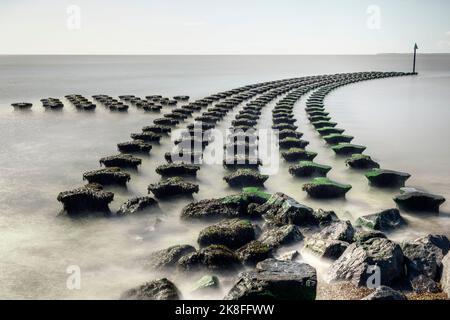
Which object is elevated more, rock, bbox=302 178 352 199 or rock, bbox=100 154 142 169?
rock, bbox=100 154 142 169

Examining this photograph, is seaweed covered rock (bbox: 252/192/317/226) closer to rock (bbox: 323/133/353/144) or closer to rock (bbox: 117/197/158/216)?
rock (bbox: 117/197/158/216)

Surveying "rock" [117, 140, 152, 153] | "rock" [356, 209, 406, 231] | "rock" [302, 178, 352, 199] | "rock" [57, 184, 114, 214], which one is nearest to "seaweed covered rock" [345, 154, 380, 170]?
"rock" [302, 178, 352, 199]

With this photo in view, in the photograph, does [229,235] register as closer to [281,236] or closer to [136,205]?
[281,236]

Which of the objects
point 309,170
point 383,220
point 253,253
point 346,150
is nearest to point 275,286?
point 253,253

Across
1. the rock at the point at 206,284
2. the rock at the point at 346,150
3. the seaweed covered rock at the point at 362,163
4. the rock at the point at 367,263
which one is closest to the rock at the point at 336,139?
the rock at the point at 346,150

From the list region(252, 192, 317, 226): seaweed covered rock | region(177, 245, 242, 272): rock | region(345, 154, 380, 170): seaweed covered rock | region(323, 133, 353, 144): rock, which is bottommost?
region(177, 245, 242, 272): rock
